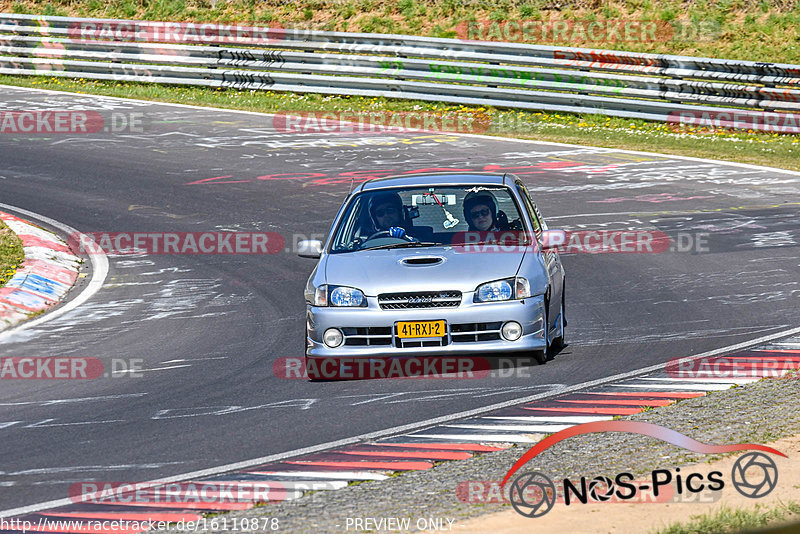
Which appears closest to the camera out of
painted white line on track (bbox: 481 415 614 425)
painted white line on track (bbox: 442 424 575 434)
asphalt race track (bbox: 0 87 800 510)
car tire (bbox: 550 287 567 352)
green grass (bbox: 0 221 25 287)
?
painted white line on track (bbox: 442 424 575 434)

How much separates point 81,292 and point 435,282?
5.49 metres

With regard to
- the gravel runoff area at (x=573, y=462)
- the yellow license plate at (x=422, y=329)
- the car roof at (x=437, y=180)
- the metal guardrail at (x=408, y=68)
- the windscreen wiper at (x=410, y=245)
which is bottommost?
the gravel runoff area at (x=573, y=462)

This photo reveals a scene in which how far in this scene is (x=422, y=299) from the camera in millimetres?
9859

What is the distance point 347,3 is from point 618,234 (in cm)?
1955

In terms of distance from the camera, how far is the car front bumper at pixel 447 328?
9758 mm

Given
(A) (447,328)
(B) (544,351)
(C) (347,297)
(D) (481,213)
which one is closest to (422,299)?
(A) (447,328)

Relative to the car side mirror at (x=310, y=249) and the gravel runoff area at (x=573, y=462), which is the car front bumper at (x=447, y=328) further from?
the gravel runoff area at (x=573, y=462)

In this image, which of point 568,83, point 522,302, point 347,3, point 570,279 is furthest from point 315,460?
point 347,3

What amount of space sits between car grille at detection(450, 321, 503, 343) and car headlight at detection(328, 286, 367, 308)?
30.9 inches

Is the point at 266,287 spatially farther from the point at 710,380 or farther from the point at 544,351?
the point at 710,380

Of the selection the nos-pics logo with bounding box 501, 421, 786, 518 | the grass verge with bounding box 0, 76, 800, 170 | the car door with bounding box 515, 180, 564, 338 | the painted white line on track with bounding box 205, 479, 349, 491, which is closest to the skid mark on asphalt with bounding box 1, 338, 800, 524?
the painted white line on track with bounding box 205, 479, 349, 491

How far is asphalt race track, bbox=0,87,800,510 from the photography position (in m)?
8.73

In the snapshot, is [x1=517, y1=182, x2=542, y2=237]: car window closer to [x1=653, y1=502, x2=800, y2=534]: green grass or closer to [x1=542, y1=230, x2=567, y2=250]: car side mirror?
[x1=542, y1=230, x2=567, y2=250]: car side mirror

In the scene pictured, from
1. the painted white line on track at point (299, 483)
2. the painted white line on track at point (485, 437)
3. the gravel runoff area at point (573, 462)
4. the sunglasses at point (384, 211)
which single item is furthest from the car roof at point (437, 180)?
the painted white line on track at point (299, 483)
